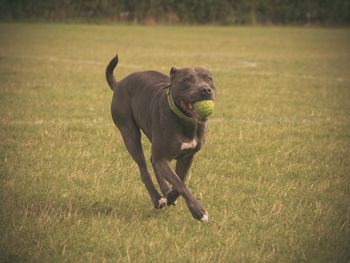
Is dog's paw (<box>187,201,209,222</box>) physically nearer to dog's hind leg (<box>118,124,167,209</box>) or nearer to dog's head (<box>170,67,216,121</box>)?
dog's hind leg (<box>118,124,167,209</box>)

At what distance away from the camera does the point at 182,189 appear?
14.0 ft

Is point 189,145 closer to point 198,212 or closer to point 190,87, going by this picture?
point 190,87

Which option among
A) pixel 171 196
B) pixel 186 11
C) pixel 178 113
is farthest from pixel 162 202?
pixel 186 11

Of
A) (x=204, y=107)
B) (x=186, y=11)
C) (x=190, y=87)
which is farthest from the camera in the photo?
(x=186, y=11)

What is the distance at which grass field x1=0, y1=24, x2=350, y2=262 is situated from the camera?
149 inches

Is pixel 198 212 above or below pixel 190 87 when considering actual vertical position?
below

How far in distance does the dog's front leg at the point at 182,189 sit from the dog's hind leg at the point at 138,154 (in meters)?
0.22

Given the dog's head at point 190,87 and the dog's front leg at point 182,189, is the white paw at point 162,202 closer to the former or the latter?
the dog's front leg at point 182,189

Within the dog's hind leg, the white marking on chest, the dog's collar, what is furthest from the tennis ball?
the dog's hind leg

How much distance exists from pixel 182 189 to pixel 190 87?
0.74 m

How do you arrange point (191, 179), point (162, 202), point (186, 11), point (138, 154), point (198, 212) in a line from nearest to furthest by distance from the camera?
point (198, 212) → point (162, 202) → point (138, 154) → point (191, 179) → point (186, 11)

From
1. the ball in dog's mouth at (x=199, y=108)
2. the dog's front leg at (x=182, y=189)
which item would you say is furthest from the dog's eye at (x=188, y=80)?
the dog's front leg at (x=182, y=189)

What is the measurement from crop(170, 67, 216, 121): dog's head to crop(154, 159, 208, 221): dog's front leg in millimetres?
433

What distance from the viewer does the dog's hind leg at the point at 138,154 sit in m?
4.60
